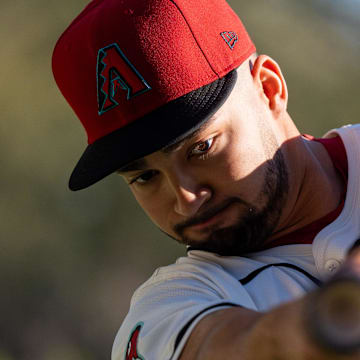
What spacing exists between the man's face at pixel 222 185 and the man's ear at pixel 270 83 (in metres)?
0.14

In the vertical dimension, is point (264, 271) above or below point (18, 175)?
above

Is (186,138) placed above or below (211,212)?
above

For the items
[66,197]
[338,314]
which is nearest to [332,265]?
[338,314]

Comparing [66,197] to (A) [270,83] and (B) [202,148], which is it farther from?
(B) [202,148]

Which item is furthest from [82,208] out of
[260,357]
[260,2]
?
[260,357]

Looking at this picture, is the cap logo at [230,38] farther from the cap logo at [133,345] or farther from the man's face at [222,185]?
the cap logo at [133,345]

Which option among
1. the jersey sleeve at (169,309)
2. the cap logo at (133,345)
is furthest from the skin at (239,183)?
the cap logo at (133,345)

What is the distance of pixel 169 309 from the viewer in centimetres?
138

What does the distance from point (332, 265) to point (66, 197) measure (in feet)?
22.4

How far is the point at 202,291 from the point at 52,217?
6668mm

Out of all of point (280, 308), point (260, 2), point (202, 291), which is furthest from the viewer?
point (260, 2)

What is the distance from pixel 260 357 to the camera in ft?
2.89

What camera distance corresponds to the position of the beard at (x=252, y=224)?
157cm

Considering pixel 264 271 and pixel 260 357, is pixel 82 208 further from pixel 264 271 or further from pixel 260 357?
pixel 260 357
